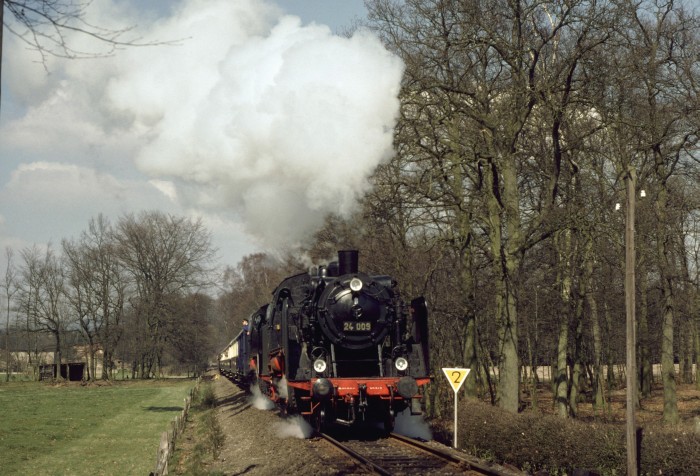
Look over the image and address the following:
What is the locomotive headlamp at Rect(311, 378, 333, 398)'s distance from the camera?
15719 millimetres

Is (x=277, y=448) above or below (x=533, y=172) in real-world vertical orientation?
below

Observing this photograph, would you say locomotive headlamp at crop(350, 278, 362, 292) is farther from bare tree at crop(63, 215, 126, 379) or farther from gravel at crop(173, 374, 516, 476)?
bare tree at crop(63, 215, 126, 379)

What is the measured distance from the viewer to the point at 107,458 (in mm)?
18797

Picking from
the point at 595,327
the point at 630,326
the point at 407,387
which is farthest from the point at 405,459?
the point at 595,327

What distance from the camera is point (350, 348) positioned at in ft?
54.3

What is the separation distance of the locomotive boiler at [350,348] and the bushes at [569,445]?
2.11 meters

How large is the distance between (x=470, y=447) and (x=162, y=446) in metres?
5.95

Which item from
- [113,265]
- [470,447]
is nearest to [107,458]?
[470,447]

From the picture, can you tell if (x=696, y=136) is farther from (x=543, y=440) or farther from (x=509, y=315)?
(x=543, y=440)

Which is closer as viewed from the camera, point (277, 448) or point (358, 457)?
point (358, 457)

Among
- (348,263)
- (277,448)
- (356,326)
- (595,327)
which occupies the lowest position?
(277,448)

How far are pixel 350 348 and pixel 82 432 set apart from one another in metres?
12.3

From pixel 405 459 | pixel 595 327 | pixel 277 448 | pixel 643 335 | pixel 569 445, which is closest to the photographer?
pixel 569 445

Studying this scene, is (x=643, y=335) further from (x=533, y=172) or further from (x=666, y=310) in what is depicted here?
(x=533, y=172)
